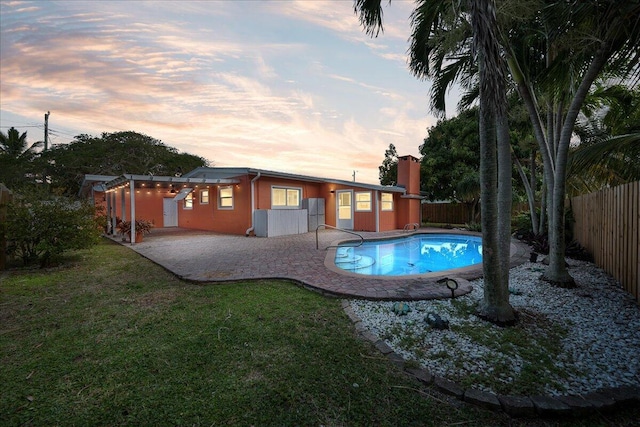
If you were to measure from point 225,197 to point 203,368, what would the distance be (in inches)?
509

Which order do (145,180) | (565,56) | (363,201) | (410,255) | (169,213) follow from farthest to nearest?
(169,213)
(363,201)
(145,180)
(410,255)
(565,56)

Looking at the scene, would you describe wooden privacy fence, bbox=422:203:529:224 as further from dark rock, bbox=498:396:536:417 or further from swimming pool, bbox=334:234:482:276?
dark rock, bbox=498:396:536:417

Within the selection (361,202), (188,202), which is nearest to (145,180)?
(188,202)

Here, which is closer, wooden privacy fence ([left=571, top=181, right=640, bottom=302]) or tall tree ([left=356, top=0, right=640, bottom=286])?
tall tree ([left=356, top=0, right=640, bottom=286])

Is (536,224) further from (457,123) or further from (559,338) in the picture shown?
(457,123)

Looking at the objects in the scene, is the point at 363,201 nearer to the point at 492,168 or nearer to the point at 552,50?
the point at 552,50

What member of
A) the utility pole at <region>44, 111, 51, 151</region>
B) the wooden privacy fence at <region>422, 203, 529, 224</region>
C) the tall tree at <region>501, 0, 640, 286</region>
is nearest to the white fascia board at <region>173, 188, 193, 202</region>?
the tall tree at <region>501, 0, 640, 286</region>

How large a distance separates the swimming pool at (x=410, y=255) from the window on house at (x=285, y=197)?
481cm

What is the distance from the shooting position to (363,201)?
1559 cm

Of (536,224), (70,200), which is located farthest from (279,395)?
(536,224)

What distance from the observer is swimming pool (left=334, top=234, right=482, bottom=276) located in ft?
26.8

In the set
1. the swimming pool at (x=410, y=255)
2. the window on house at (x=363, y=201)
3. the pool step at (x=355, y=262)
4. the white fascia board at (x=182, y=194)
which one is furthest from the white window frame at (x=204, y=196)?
the pool step at (x=355, y=262)

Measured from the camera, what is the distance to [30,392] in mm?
2240

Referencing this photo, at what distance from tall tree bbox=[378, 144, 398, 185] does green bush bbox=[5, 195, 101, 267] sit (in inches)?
822
